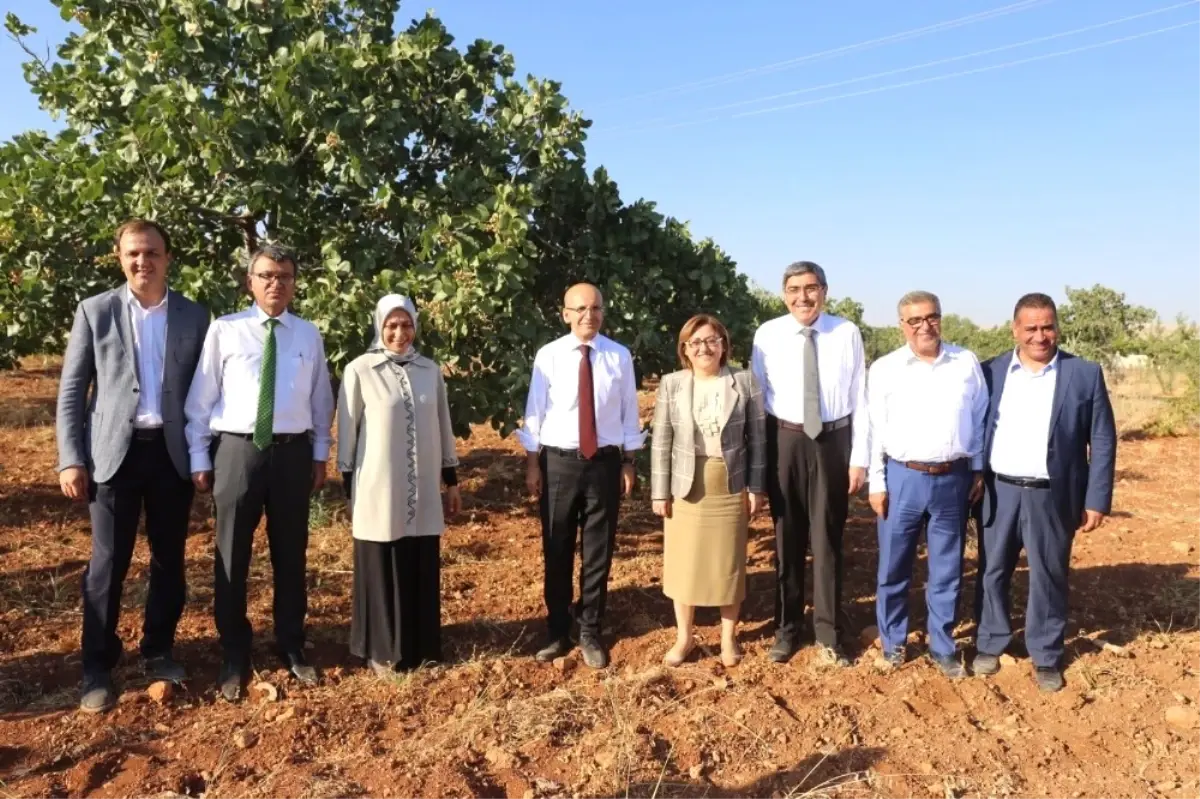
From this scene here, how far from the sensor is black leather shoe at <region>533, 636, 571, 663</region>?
3.91 metres

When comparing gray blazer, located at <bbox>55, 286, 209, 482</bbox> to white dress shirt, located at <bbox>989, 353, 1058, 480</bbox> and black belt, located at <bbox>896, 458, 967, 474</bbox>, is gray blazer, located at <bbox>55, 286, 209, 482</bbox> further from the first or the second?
white dress shirt, located at <bbox>989, 353, 1058, 480</bbox>

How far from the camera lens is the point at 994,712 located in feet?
11.4

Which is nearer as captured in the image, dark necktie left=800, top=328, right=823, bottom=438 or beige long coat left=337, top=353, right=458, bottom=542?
Result: beige long coat left=337, top=353, right=458, bottom=542

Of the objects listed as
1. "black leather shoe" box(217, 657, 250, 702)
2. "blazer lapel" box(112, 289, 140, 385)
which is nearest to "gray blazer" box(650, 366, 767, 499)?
"black leather shoe" box(217, 657, 250, 702)

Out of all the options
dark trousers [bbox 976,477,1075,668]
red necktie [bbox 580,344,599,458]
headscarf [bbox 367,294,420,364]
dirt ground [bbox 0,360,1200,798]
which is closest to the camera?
dirt ground [bbox 0,360,1200,798]

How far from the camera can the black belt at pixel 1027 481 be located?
11.8ft

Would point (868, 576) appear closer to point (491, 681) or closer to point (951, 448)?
point (951, 448)

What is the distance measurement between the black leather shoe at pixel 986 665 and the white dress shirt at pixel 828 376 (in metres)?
1.06

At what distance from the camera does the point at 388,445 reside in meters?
3.55

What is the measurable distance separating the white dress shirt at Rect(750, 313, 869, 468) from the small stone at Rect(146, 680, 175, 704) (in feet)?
9.27

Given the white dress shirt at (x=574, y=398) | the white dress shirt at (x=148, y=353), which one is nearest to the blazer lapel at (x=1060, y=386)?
the white dress shirt at (x=574, y=398)

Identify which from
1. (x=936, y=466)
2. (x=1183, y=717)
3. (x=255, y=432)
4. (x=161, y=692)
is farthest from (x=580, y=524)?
(x=1183, y=717)

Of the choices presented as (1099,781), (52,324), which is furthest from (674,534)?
(52,324)

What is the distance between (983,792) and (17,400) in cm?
1341
